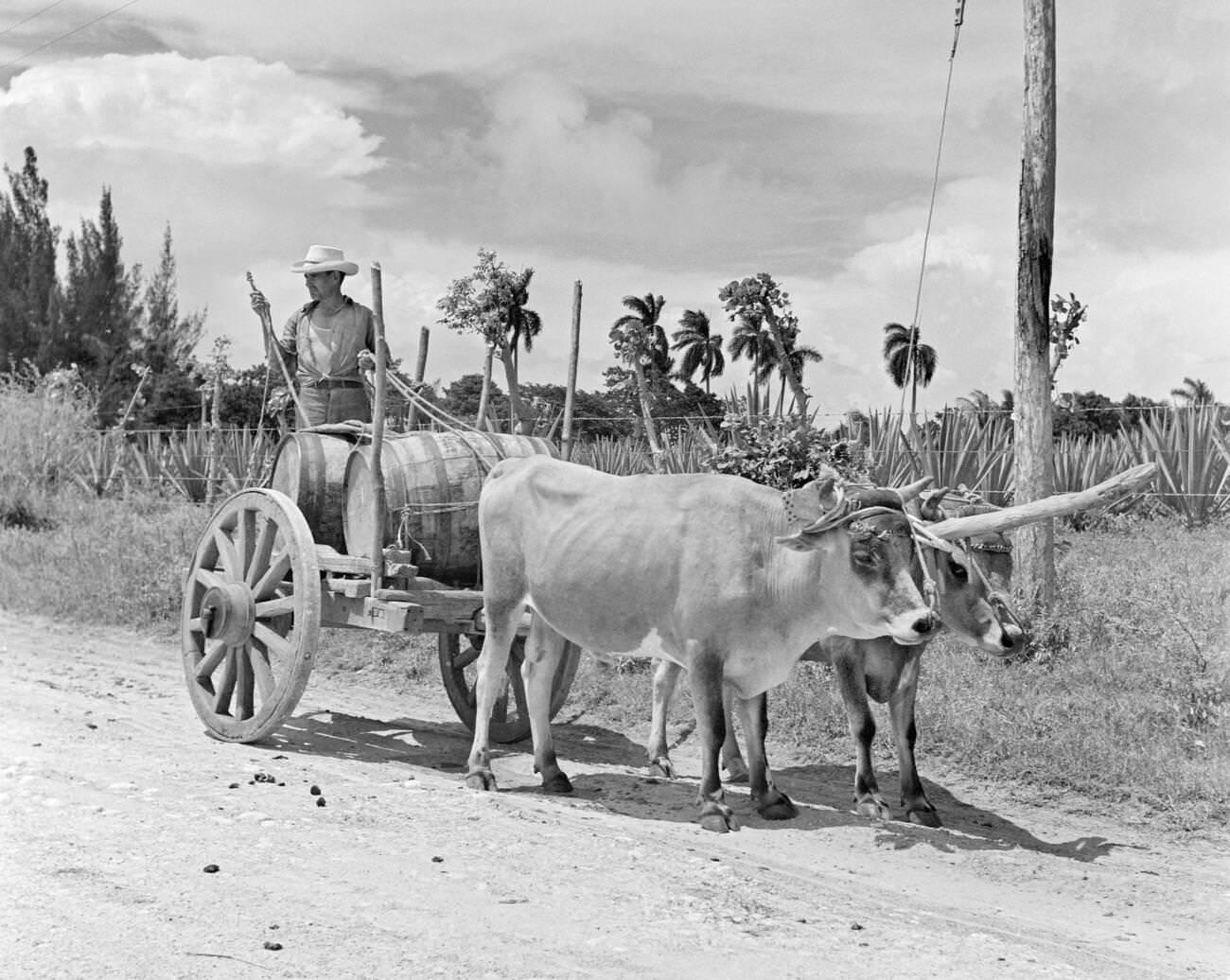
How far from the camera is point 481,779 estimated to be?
692 centimetres

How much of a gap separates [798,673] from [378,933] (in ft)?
16.6

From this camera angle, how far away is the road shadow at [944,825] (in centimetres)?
621

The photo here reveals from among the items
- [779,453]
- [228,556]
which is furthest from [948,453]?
[228,556]

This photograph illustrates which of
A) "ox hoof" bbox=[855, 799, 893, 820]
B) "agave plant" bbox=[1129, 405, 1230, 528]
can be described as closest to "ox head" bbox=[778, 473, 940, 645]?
"ox hoof" bbox=[855, 799, 893, 820]

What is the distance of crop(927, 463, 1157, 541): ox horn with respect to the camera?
223 inches

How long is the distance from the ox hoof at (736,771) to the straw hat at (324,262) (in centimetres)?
385

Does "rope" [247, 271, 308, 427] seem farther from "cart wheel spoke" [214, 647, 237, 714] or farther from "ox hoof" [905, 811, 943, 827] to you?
"ox hoof" [905, 811, 943, 827]

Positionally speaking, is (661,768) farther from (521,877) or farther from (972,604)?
(521,877)

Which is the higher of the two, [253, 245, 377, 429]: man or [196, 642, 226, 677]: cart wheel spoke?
[253, 245, 377, 429]: man

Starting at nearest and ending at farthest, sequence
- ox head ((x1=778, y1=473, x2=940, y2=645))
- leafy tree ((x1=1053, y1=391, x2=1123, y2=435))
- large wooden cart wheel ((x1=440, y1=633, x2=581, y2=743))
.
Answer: ox head ((x1=778, y1=473, x2=940, y2=645)), large wooden cart wheel ((x1=440, y1=633, x2=581, y2=743)), leafy tree ((x1=1053, y1=391, x2=1123, y2=435))

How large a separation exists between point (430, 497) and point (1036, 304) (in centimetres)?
447

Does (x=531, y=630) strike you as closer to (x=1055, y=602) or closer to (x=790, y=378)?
(x=1055, y=602)

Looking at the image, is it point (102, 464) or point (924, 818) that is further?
point (102, 464)

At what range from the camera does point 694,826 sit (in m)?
6.34
